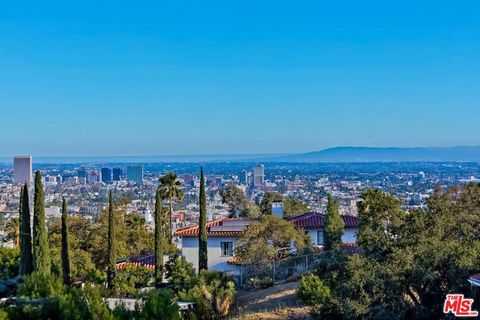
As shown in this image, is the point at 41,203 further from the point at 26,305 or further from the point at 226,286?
the point at 26,305

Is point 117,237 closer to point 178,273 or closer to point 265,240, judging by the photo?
point 178,273

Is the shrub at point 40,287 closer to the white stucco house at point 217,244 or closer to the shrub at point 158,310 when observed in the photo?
the shrub at point 158,310

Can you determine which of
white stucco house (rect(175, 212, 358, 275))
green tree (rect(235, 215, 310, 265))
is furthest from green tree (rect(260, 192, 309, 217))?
green tree (rect(235, 215, 310, 265))

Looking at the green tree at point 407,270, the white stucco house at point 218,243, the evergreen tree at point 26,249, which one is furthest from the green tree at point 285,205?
the green tree at point 407,270

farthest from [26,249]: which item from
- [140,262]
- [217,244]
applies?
[217,244]

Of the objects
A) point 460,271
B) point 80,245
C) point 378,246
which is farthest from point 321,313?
point 80,245

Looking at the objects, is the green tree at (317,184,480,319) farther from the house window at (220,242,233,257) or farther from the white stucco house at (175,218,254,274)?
the house window at (220,242,233,257)
